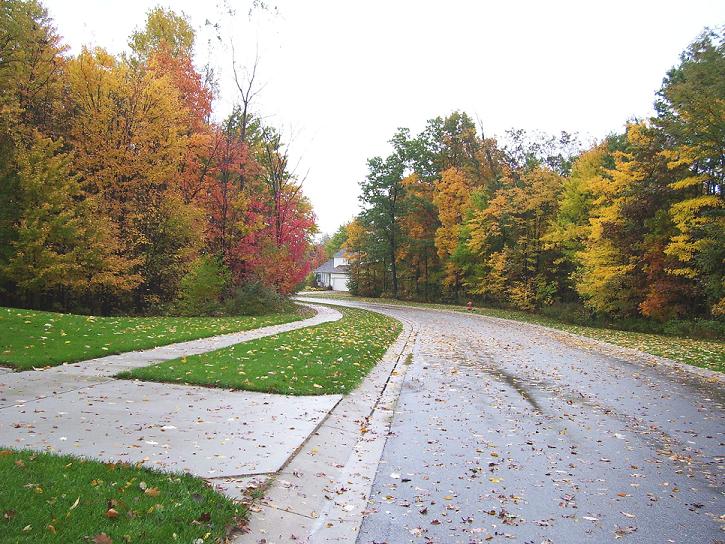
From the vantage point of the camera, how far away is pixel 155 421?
5.79 m

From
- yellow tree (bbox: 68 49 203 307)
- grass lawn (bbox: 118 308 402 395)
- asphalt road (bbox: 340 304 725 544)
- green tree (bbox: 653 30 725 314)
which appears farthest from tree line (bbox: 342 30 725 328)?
yellow tree (bbox: 68 49 203 307)

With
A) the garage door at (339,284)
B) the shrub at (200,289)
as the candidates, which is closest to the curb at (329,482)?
the shrub at (200,289)

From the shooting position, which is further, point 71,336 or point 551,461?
point 71,336

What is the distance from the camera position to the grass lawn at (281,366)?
8.01 m

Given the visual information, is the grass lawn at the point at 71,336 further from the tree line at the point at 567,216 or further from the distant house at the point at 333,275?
the distant house at the point at 333,275

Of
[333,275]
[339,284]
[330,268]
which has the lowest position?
[339,284]

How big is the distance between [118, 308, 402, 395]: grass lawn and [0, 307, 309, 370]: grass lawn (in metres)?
1.61

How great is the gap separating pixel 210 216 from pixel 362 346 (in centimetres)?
1579

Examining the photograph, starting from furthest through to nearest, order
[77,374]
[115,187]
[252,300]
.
A: [252,300] < [115,187] < [77,374]

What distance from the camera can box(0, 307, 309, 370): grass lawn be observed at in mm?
8781

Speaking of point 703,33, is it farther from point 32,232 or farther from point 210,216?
point 32,232

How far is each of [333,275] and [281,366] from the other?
79044 mm

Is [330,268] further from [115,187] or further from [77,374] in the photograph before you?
[77,374]

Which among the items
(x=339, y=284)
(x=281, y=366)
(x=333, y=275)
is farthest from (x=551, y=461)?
(x=333, y=275)
